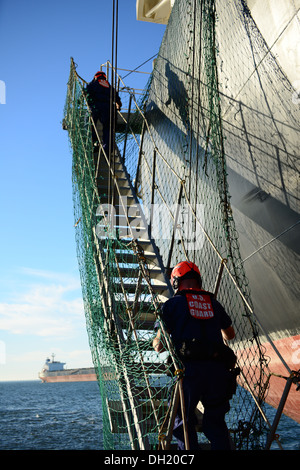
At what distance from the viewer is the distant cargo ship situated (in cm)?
7494

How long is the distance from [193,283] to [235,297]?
6.97ft

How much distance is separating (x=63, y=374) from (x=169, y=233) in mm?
87715

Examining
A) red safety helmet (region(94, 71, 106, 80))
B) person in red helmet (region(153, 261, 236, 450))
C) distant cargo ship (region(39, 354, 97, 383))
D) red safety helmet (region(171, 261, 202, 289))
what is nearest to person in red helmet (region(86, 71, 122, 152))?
red safety helmet (region(94, 71, 106, 80))

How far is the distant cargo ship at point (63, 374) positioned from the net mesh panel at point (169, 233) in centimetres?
6607

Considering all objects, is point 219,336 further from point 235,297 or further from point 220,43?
point 220,43

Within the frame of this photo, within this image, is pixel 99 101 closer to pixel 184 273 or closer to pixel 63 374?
pixel 184 273

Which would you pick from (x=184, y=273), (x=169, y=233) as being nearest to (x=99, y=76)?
(x=169, y=233)

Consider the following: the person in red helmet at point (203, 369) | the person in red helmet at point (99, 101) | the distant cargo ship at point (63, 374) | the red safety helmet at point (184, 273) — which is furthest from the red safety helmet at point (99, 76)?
the distant cargo ship at point (63, 374)

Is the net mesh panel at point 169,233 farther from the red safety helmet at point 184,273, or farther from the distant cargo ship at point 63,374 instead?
the distant cargo ship at point 63,374

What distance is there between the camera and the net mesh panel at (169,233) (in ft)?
11.4

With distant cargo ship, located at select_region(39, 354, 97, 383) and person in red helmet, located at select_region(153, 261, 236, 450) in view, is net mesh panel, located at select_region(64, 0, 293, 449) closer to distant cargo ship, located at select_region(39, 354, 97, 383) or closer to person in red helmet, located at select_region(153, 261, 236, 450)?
person in red helmet, located at select_region(153, 261, 236, 450)

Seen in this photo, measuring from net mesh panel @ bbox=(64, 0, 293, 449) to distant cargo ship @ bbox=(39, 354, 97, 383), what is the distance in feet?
217
